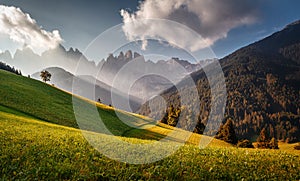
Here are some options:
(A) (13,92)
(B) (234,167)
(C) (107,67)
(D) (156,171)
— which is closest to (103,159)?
(D) (156,171)

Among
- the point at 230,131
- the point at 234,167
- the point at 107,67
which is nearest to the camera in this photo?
the point at 234,167

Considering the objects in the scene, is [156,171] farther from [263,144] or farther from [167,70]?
[263,144]

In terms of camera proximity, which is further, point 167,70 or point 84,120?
point 84,120

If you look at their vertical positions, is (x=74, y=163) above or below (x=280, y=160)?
below

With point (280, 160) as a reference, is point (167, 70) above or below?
above

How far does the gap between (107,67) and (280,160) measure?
1519 centimetres

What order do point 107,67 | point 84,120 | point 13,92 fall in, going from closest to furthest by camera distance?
point 107,67 → point 84,120 → point 13,92

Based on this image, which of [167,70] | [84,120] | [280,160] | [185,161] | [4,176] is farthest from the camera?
[84,120]

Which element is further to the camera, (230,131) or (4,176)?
(230,131)

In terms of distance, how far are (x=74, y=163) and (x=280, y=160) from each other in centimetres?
1209

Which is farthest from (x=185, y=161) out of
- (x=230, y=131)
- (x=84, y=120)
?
(x=230, y=131)

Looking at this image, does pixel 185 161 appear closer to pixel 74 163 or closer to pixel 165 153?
pixel 165 153

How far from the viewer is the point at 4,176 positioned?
409 inches

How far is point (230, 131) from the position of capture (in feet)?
343
